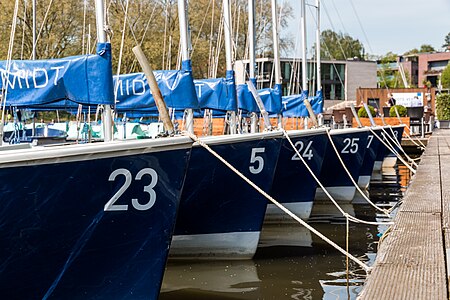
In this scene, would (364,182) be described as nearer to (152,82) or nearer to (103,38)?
(103,38)

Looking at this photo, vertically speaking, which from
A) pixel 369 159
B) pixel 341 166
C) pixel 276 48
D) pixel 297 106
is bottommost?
pixel 369 159

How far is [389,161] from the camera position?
2866cm

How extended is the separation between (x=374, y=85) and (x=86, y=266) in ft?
226

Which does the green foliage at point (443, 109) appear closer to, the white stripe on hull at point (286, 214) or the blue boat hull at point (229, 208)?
the white stripe on hull at point (286, 214)

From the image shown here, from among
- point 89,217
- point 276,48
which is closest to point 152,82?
point 89,217

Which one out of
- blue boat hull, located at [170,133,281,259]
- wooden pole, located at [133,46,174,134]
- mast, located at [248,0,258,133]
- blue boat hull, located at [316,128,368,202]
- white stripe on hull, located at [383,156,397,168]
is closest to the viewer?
wooden pole, located at [133,46,174,134]

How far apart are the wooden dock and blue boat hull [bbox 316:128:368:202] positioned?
504cm

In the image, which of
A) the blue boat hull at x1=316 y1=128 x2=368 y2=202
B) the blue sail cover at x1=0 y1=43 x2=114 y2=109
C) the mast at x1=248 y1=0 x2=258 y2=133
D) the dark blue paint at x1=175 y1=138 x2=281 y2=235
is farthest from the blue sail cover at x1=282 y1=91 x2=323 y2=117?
the blue sail cover at x1=0 y1=43 x2=114 y2=109

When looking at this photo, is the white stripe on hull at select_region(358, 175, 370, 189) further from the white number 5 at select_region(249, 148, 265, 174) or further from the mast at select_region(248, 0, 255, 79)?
the white number 5 at select_region(249, 148, 265, 174)

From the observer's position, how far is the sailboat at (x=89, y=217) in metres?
6.11

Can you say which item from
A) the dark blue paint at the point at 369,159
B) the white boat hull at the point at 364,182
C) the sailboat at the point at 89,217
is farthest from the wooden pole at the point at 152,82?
the white boat hull at the point at 364,182

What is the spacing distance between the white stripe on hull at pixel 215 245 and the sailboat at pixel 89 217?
3128mm

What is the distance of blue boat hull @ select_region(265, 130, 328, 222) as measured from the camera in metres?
13.3

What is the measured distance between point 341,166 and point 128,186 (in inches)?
425
